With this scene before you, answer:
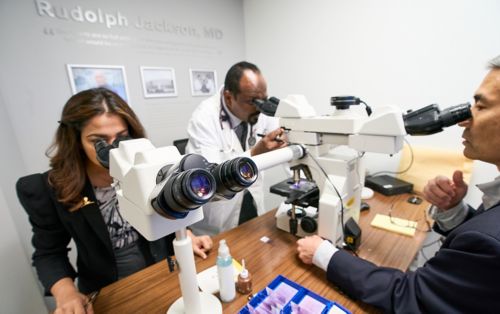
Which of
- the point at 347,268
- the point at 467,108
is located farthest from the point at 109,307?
the point at 467,108

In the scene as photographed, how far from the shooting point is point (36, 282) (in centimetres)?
131

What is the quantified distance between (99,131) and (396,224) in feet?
4.92

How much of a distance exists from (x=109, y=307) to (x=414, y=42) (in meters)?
2.22

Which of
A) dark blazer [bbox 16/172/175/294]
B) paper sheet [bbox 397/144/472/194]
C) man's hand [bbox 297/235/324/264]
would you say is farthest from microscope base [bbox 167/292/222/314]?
paper sheet [bbox 397/144/472/194]

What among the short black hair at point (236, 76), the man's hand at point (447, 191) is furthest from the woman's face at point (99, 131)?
the man's hand at point (447, 191)

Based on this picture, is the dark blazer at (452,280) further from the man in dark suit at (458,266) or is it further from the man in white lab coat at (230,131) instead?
the man in white lab coat at (230,131)

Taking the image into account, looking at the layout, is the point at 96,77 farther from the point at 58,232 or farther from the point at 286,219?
the point at 286,219

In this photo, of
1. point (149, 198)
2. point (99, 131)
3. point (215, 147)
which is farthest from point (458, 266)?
point (215, 147)

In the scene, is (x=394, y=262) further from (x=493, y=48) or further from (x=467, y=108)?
(x=493, y=48)

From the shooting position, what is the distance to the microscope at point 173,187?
1.40 feet

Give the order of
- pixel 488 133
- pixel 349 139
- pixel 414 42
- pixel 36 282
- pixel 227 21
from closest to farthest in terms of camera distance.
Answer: pixel 488 133, pixel 349 139, pixel 36 282, pixel 414 42, pixel 227 21

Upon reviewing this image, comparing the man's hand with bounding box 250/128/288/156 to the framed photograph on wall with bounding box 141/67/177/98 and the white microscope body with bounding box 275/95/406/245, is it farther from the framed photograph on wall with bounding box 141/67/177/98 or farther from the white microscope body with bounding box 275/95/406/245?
the framed photograph on wall with bounding box 141/67/177/98

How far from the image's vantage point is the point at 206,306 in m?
0.69

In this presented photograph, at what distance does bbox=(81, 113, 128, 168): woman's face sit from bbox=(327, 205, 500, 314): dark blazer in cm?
108
